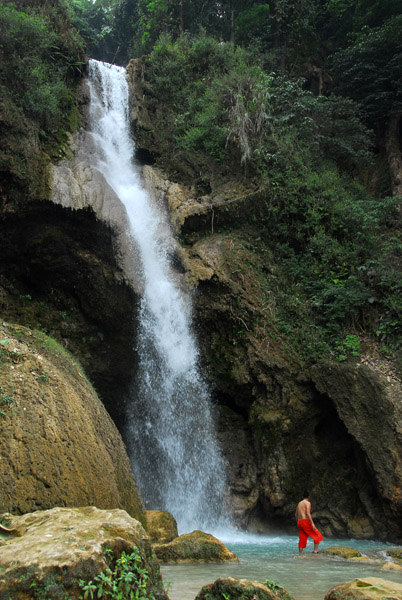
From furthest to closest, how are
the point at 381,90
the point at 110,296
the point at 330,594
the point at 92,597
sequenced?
1. the point at 381,90
2. the point at 110,296
3. the point at 330,594
4. the point at 92,597

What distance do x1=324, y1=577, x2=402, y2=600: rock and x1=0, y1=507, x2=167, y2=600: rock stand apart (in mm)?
1676

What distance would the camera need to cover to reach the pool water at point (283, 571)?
17.9 feet

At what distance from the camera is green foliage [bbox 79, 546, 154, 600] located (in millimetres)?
3346

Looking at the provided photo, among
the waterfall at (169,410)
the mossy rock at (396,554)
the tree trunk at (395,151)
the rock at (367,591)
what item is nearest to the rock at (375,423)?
the mossy rock at (396,554)

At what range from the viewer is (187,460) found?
478 inches

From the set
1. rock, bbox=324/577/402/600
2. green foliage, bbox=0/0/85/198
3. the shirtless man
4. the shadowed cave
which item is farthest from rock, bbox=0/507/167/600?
green foliage, bbox=0/0/85/198

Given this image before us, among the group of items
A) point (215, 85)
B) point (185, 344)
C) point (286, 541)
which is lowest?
point (286, 541)

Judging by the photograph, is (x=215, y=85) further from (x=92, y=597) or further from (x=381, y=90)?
(x=92, y=597)

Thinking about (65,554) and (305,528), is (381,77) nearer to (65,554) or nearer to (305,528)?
(305,528)

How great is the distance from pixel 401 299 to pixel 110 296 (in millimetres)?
8107

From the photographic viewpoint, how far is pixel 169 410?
40.9 ft

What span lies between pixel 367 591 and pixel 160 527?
531cm

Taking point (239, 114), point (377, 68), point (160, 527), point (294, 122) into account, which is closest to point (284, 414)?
point (160, 527)

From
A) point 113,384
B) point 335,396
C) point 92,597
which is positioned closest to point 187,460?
point 113,384
